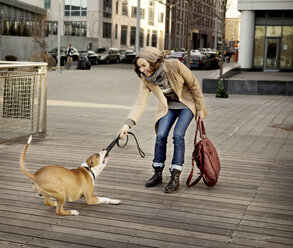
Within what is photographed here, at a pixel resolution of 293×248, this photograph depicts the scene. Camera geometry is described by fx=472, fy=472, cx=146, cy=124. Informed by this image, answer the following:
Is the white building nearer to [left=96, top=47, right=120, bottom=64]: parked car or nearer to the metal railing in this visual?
[left=96, top=47, right=120, bottom=64]: parked car

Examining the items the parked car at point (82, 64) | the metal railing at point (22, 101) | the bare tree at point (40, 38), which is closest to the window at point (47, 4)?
the bare tree at point (40, 38)

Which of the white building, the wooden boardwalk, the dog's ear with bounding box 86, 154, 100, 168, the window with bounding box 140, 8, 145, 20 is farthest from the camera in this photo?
the window with bounding box 140, 8, 145, 20

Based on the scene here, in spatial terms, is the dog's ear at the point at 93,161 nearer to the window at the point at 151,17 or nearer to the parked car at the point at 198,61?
the parked car at the point at 198,61

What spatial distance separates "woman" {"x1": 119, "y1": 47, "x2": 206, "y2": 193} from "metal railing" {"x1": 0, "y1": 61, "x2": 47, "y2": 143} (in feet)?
9.72

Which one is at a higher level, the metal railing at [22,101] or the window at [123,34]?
the window at [123,34]

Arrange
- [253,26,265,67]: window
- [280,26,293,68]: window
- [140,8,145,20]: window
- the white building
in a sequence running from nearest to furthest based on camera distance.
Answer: [280,26,293,68]: window, [253,26,265,67]: window, the white building, [140,8,145,20]: window

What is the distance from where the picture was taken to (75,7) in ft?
202

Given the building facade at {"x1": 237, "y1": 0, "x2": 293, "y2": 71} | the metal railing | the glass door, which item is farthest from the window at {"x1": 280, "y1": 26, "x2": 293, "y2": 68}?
the metal railing

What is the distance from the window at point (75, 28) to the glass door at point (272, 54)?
32707 mm

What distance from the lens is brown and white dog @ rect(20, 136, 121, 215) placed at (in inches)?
164

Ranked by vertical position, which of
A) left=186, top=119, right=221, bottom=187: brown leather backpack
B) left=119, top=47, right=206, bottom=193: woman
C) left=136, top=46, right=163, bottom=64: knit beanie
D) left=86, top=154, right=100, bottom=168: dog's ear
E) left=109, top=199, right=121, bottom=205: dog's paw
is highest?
left=136, top=46, right=163, bottom=64: knit beanie

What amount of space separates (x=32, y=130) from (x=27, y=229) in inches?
180

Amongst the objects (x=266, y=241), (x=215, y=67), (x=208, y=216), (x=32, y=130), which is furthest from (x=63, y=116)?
(x=215, y=67)

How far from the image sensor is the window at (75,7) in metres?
61.2
